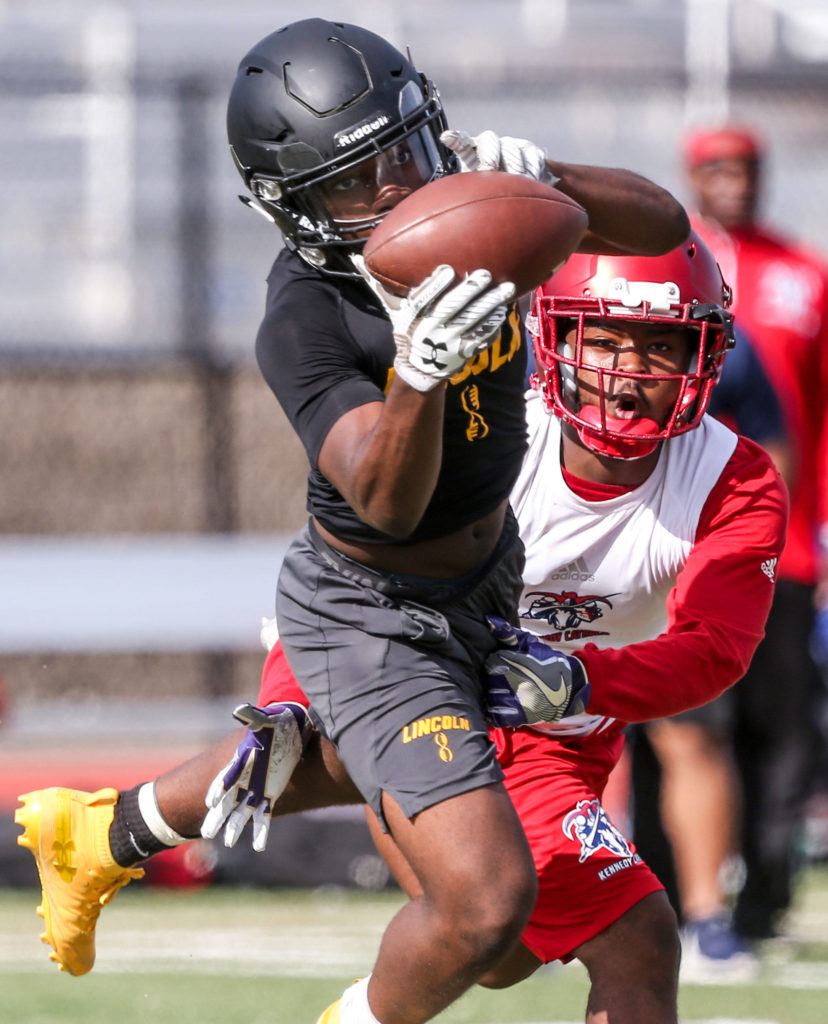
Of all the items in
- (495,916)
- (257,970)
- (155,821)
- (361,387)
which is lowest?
(257,970)

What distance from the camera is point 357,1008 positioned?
2.99 metres

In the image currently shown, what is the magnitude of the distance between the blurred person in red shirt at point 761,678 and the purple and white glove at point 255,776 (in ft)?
6.41

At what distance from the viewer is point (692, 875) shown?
194 inches

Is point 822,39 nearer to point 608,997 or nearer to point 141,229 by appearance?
point 141,229

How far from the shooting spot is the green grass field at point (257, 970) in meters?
4.20

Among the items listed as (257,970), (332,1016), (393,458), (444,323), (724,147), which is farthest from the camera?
(724,147)

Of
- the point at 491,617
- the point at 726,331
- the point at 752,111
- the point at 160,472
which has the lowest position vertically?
the point at 160,472

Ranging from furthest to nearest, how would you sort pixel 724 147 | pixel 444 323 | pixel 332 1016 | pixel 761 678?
pixel 724 147, pixel 761 678, pixel 332 1016, pixel 444 323

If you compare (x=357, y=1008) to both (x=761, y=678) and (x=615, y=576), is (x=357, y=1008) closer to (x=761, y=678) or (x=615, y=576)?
(x=615, y=576)

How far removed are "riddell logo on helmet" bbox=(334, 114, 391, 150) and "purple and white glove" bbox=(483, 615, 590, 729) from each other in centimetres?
89

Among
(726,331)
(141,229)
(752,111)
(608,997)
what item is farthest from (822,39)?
(608,997)

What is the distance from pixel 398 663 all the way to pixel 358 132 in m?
0.91

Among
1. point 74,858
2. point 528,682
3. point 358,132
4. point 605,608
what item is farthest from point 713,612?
point 74,858

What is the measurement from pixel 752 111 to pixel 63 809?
18.7 feet
